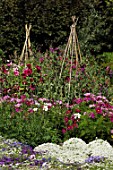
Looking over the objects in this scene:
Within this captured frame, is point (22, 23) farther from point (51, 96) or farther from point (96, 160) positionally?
point (96, 160)

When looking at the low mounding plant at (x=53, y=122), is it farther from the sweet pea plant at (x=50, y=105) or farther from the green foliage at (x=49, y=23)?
the green foliage at (x=49, y=23)

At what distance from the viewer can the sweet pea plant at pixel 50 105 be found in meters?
7.68

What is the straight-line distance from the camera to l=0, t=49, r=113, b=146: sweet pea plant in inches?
303

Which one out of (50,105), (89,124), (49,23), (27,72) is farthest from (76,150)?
(49,23)

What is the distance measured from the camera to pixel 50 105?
27.1ft

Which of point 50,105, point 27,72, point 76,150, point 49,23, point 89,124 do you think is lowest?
point 76,150

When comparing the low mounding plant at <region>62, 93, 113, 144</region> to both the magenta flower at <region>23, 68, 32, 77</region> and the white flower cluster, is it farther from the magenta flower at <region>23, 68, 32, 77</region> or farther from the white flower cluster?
the magenta flower at <region>23, 68, 32, 77</region>

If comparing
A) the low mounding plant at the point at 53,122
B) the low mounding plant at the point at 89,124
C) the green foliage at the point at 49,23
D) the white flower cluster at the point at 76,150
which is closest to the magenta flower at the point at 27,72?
the low mounding plant at the point at 53,122

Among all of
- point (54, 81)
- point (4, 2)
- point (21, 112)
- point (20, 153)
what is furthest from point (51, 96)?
point (4, 2)

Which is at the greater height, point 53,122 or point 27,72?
point 27,72

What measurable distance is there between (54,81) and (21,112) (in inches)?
77.2

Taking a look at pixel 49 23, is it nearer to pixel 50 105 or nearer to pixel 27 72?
pixel 27 72

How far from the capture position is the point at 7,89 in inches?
382

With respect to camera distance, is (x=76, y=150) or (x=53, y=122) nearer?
(x=76, y=150)
